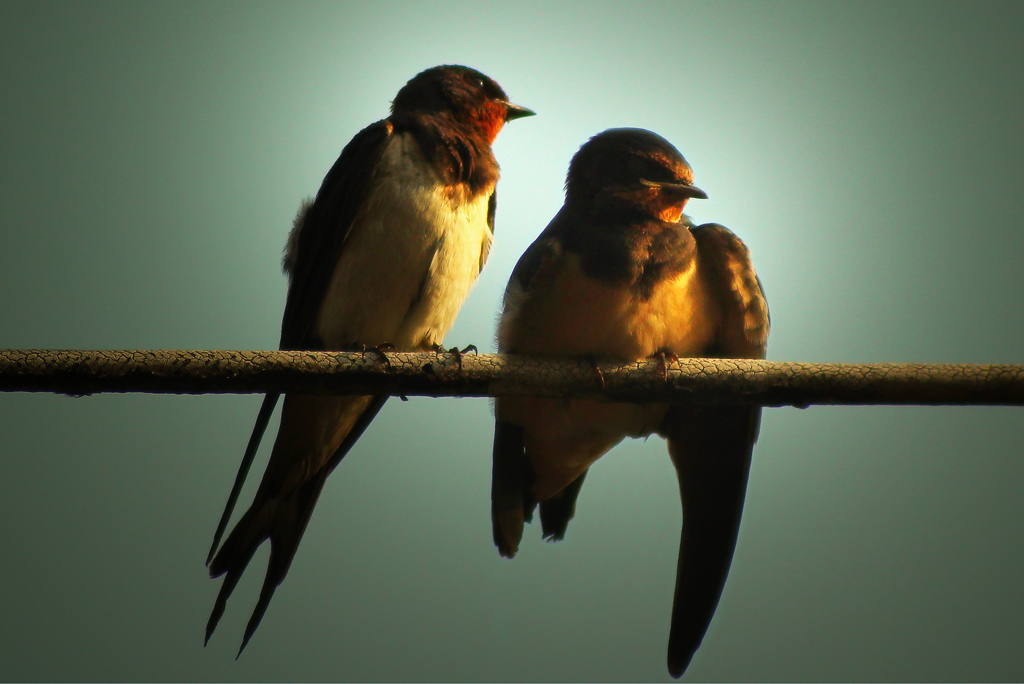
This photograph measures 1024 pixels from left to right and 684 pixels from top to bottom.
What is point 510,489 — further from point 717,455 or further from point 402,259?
point 402,259

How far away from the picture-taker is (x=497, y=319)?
6.99 ft

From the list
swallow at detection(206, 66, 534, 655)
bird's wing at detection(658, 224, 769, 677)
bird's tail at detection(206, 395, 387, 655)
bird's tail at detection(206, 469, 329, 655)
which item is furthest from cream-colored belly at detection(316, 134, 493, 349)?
bird's wing at detection(658, 224, 769, 677)

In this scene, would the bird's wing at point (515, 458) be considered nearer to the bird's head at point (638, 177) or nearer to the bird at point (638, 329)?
the bird at point (638, 329)

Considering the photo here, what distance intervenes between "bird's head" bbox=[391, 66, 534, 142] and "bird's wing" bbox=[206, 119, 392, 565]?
0.20 metres

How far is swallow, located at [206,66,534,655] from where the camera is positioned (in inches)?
87.6

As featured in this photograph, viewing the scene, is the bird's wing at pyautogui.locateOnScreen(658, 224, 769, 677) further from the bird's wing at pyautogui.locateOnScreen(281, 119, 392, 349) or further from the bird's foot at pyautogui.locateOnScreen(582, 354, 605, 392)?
the bird's wing at pyautogui.locateOnScreen(281, 119, 392, 349)

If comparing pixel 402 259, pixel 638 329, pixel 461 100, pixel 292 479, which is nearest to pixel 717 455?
pixel 638 329

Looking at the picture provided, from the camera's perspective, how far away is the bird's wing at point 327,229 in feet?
7.59

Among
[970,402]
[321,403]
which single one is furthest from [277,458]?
[970,402]

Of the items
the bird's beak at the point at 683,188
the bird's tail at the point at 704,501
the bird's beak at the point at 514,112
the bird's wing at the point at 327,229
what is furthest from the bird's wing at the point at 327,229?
the bird's tail at the point at 704,501

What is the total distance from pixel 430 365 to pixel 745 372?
0.60 metres

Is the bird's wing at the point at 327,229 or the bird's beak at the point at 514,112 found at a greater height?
the bird's beak at the point at 514,112

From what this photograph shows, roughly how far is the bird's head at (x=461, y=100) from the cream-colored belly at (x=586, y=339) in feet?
2.54

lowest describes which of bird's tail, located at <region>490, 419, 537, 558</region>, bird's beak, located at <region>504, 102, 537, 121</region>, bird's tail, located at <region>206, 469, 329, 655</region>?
bird's tail, located at <region>206, 469, 329, 655</region>
